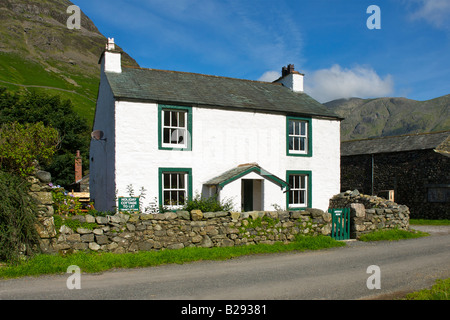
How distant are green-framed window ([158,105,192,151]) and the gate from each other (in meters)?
6.75

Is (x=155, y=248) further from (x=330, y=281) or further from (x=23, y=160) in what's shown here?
(x=330, y=281)

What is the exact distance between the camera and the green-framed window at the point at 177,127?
1566cm

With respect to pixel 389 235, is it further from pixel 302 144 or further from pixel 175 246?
pixel 175 246

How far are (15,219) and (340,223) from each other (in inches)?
430

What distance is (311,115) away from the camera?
1861cm

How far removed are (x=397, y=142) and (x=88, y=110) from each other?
76520 millimetres

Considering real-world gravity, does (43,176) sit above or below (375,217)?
above

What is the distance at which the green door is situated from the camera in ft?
57.1

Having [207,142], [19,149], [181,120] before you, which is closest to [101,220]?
[19,149]

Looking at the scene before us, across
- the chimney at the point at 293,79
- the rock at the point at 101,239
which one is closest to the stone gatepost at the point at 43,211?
the rock at the point at 101,239

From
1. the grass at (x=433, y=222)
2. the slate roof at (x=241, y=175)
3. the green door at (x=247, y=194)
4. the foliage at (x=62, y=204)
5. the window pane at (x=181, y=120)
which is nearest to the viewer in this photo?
the foliage at (x=62, y=204)

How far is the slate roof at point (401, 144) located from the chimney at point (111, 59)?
1961 cm

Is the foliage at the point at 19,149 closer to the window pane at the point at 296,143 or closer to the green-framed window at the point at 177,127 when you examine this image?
the green-framed window at the point at 177,127

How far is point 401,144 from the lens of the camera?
86.8ft
